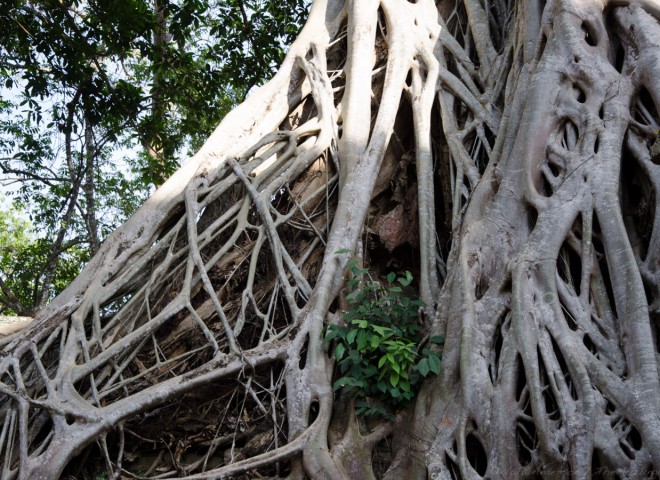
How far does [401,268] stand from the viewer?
4.92 m

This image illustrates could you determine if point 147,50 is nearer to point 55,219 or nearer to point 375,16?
point 55,219

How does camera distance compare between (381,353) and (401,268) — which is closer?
(381,353)

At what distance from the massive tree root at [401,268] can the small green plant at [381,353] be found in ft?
0.31

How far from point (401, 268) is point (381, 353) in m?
1.36

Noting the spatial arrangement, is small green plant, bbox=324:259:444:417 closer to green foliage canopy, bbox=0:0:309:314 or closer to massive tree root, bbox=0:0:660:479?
massive tree root, bbox=0:0:660:479

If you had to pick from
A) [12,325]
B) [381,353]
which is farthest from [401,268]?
[12,325]

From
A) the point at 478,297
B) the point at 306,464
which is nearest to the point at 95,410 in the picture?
the point at 306,464

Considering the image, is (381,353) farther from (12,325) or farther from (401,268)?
(12,325)

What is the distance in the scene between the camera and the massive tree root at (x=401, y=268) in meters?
3.25

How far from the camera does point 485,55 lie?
5.45 meters

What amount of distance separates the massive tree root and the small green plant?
0.10 meters

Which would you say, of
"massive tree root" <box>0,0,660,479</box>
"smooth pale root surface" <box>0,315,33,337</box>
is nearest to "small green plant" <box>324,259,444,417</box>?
"massive tree root" <box>0,0,660,479</box>

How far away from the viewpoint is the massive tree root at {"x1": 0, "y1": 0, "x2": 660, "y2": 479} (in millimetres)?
3252

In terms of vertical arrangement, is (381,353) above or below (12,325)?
below
